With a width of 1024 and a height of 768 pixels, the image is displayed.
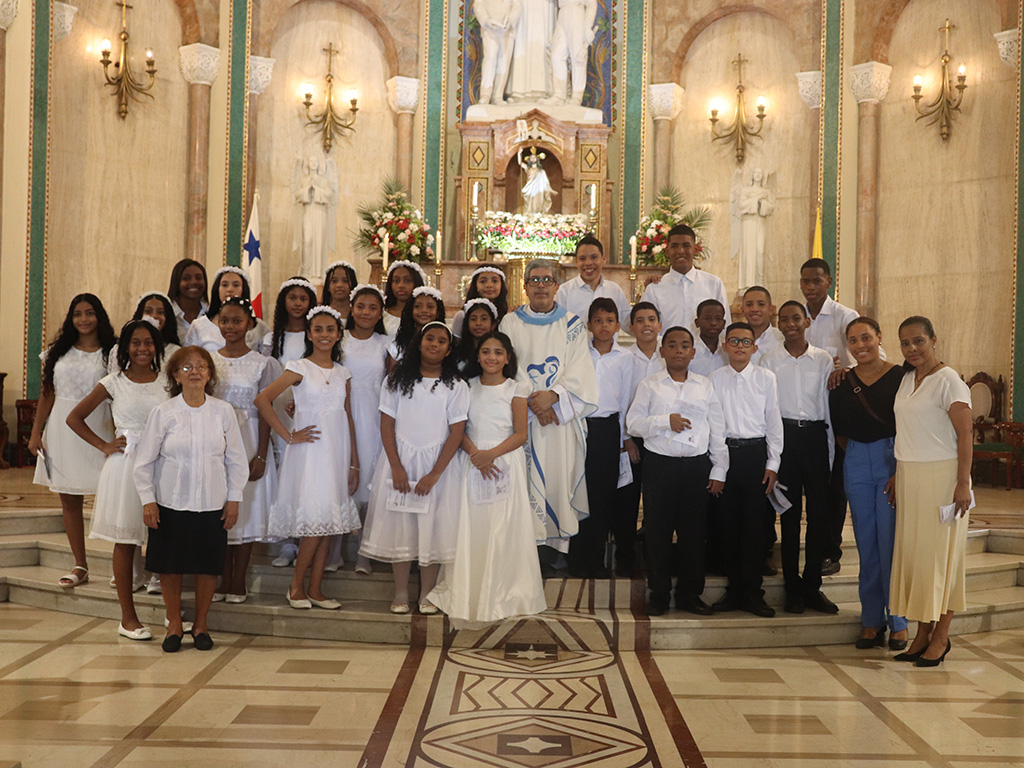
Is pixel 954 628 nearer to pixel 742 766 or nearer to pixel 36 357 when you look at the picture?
pixel 742 766

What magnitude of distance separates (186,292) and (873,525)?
13.6 feet

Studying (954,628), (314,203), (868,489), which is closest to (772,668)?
(868,489)

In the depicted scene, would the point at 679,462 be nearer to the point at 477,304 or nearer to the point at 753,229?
the point at 477,304

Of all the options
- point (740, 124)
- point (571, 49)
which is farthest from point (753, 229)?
point (571, 49)

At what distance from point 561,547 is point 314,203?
8246mm

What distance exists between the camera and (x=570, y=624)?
511 cm

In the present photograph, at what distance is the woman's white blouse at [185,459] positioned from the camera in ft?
15.8

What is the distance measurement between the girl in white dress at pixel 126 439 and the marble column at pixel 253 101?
7451 millimetres

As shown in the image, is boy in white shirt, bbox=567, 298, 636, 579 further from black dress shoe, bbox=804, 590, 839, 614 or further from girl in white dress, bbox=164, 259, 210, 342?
girl in white dress, bbox=164, 259, 210, 342

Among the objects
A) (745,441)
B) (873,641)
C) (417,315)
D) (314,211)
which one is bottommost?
(873,641)

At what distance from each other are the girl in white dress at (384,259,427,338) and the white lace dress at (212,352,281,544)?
0.90m

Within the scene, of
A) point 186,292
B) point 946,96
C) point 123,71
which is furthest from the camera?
point 946,96

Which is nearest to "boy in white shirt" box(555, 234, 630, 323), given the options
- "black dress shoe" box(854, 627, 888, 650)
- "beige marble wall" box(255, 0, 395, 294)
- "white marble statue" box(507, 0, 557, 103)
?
"black dress shoe" box(854, 627, 888, 650)

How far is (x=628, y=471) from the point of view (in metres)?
5.61
